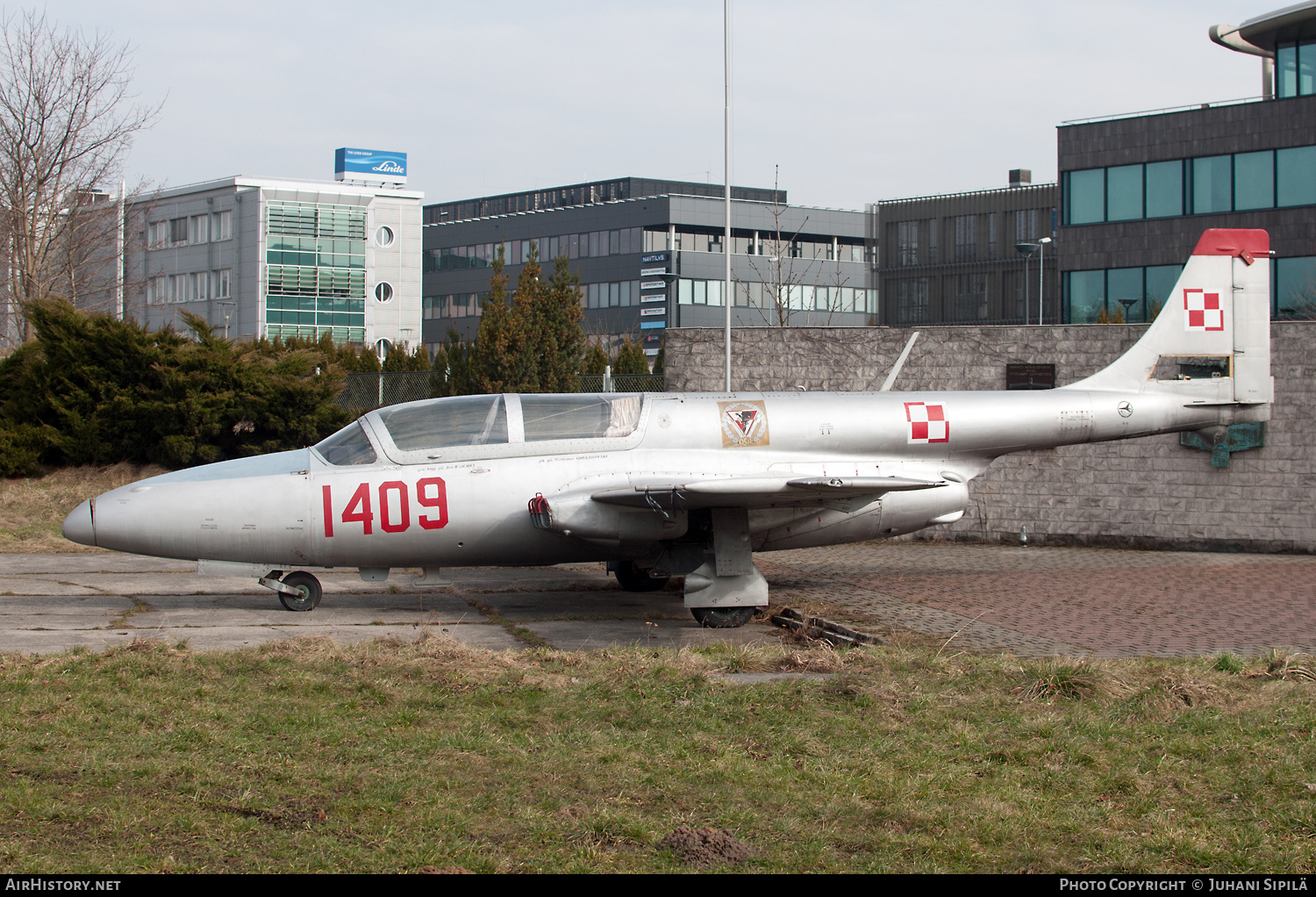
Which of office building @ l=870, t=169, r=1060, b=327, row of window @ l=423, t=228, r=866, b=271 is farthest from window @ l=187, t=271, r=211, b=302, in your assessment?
office building @ l=870, t=169, r=1060, b=327

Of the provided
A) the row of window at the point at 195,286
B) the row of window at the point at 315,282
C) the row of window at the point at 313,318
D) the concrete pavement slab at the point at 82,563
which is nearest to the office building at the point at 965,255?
the row of window at the point at 315,282

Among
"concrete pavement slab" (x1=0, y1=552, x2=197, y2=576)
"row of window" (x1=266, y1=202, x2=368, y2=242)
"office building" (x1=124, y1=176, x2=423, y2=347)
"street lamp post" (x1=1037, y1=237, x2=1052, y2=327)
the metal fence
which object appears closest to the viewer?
"concrete pavement slab" (x1=0, y1=552, x2=197, y2=576)

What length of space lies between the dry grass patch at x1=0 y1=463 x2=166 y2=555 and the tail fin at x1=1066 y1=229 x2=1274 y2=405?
13910 millimetres

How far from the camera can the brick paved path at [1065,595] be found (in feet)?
32.1

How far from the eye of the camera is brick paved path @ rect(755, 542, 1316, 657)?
9781mm

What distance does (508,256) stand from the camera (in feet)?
311

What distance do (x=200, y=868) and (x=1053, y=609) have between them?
9.09 metres

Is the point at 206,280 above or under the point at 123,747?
above

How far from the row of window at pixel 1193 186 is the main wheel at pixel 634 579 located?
1316 inches

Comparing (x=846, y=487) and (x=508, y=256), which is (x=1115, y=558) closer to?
(x=846, y=487)

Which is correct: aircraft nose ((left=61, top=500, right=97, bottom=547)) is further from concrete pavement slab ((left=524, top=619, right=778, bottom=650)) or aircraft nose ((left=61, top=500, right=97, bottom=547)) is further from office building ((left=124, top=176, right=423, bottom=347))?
office building ((left=124, top=176, right=423, bottom=347))

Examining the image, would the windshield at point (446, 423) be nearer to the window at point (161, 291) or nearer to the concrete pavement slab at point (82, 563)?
the concrete pavement slab at point (82, 563)
